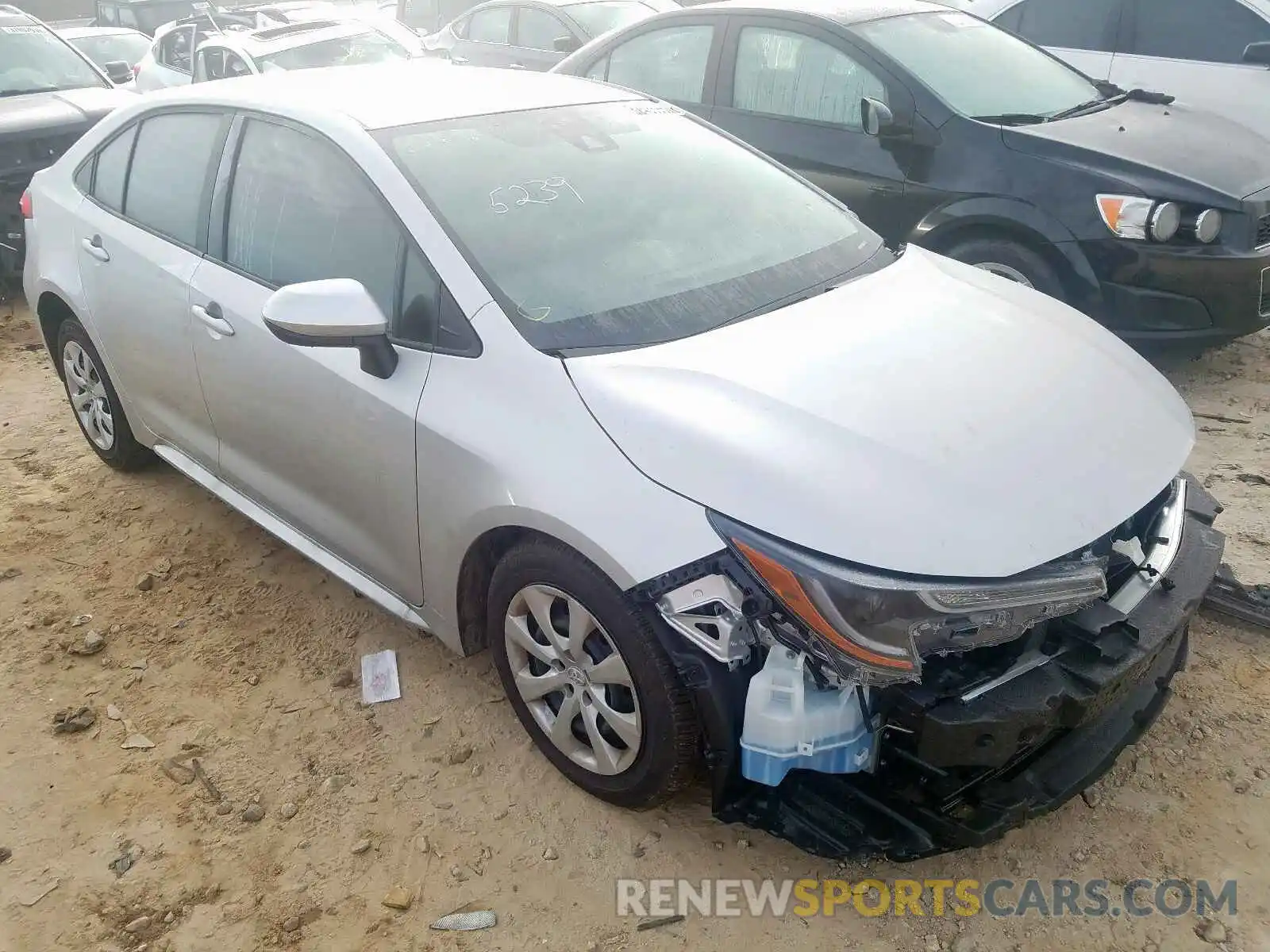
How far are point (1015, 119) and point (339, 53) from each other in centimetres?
672

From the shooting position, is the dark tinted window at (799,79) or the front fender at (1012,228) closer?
the front fender at (1012,228)

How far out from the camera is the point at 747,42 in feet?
17.4

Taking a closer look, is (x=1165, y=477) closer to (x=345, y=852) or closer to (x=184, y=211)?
(x=345, y=852)

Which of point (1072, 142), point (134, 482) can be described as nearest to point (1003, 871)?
point (1072, 142)

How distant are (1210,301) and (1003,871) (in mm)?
2996

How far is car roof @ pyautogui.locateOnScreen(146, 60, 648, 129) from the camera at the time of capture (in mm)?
2932

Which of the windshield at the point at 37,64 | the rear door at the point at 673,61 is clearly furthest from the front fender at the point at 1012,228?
the windshield at the point at 37,64

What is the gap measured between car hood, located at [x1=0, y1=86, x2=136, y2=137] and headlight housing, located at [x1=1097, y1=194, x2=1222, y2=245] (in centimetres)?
589

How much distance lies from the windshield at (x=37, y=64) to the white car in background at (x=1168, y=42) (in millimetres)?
6278

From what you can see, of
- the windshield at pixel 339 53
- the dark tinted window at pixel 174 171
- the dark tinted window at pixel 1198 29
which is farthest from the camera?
the windshield at pixel 339 53

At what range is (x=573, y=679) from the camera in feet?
7.98

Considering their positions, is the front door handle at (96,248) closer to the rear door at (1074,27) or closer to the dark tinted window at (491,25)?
the rear door at (1074,27)

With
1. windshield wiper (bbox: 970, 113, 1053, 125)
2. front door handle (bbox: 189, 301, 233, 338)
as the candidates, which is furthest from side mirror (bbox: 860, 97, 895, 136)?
front door handle (bbox: 189, 301, 233, 338)

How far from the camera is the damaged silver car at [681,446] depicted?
2.03 m
